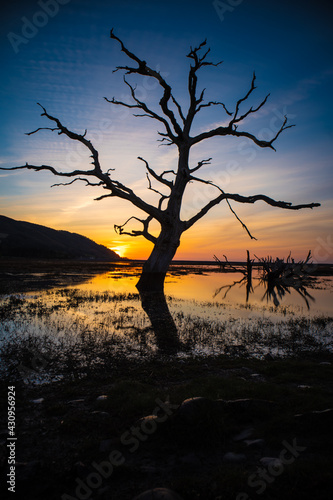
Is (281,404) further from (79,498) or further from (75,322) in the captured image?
(75,322)

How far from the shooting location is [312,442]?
3.18 m

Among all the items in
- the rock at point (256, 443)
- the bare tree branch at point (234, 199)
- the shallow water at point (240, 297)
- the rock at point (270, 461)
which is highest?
the bare tree branch at point (234, 199)

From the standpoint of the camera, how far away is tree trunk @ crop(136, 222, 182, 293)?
19.1 m

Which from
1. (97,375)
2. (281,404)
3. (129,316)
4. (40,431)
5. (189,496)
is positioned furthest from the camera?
(129,316)

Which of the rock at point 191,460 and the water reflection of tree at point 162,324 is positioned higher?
the rock at point 191,460

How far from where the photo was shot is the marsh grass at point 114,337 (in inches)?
251

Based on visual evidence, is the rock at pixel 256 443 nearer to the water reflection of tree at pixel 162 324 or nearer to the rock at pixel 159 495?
the rock at pixel 159 495

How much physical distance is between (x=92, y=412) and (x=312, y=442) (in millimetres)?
2966

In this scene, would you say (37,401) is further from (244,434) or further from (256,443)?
(256,443)

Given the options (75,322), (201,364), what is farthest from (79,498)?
(75,322)

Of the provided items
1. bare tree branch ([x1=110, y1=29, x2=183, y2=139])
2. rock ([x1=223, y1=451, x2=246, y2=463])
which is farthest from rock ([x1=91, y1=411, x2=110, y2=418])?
bare tree branch ([x1=110, y1=29, x2=183, y2=139])

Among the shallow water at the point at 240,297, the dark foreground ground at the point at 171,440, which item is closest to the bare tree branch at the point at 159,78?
the shallow water at the point at 240,297

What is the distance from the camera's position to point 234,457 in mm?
3049

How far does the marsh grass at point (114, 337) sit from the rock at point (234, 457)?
3592mm
